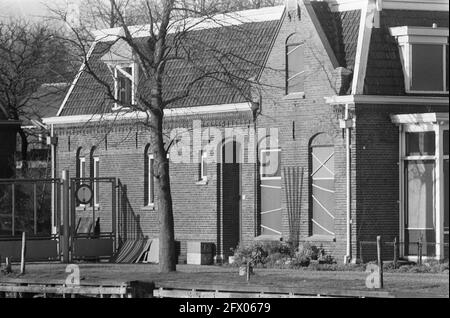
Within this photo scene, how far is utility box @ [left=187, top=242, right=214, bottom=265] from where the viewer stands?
39.8m

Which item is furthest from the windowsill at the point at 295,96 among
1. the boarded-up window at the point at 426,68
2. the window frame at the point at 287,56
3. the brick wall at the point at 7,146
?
the brick wall at the point at 7,146

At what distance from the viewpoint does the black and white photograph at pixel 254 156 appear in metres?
32.8

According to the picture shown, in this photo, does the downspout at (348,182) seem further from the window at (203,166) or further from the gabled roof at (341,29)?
the window at (203,166)

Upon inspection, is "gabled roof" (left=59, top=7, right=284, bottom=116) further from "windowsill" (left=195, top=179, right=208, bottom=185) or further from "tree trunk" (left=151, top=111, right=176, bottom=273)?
"tree trunk" (left=151, top=111, right=176, bottom=273)

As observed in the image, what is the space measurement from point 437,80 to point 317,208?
4833 mm

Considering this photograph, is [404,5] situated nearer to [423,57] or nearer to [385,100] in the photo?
[423,57]

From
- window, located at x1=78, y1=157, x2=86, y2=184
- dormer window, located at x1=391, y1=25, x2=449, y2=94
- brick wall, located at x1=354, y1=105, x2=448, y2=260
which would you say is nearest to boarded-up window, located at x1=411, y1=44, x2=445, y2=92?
dormer window, located at x1=391, y1=25, x2=449, y2=94

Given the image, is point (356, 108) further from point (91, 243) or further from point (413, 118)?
point (91, 243)

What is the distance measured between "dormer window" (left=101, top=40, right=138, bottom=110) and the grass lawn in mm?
5727

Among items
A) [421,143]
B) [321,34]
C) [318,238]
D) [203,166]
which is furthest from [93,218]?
[421,143]

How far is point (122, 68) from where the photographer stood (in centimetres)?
4219

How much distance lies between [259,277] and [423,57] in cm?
893

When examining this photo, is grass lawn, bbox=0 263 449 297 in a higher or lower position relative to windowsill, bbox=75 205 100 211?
lower
